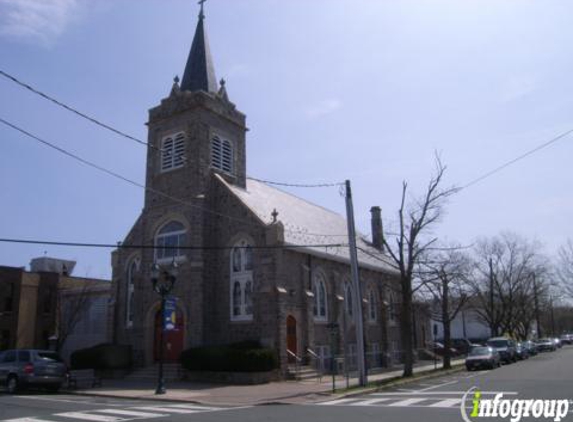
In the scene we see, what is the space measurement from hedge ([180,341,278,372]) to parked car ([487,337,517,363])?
66.3ft

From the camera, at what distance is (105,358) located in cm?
2712

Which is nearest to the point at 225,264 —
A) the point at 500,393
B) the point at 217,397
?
the point at 217,397

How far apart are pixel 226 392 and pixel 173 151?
14.9m

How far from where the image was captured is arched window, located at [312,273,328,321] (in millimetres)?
29655

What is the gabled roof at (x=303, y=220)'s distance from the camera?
29045 mm

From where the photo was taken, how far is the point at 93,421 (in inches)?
487

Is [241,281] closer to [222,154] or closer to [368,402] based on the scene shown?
[222,154]

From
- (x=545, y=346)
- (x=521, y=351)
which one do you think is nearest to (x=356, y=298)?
(x=521, y=351)

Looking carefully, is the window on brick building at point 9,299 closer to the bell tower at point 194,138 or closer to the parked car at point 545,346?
the bell tower at point 194,138

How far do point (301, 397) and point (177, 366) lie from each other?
935cm

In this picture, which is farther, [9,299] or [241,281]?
[9,299]

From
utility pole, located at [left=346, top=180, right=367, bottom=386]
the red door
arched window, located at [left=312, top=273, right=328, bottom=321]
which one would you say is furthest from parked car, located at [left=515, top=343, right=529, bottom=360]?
A: the red door

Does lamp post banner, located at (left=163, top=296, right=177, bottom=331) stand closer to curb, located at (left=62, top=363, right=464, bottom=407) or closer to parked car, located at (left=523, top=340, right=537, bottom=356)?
curb, located at (left=62, top=363, right=464, bottom=407)

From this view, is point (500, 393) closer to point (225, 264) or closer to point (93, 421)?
point (93, 421)
